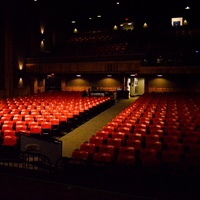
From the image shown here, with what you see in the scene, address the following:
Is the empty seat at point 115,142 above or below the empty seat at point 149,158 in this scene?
above

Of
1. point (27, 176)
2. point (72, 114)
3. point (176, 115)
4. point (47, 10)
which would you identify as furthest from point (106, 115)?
point (47, 10)

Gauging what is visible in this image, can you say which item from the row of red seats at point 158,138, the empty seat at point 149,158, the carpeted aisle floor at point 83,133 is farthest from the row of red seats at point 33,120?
the empty seat at point 149,158

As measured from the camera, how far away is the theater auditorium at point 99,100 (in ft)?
13.9

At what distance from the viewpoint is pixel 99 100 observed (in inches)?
684

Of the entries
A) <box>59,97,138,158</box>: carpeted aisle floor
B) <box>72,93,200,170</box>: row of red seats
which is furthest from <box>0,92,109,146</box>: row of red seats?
<box>72,93,200,170</box>: row of red seats

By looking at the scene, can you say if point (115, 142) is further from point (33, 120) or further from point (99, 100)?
point (99, 100)

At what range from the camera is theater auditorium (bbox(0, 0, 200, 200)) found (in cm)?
425

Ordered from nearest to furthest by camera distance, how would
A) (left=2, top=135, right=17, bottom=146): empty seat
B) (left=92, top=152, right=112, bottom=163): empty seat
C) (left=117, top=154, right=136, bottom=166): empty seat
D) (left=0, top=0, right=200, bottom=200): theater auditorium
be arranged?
(left=0, top=0, right=200, bottom=200): theater auditorium → (left=117, top=154, right=136, bottom=166): empty seat → (left=92, top=152, right=112, bottom=163): empty seat → (left=2, top=135, right=17, bottom=146): empty seat

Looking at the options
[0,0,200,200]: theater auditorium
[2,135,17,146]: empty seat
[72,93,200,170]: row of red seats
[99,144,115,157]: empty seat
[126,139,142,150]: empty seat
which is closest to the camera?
[0,0,200,200]: theater auditorium

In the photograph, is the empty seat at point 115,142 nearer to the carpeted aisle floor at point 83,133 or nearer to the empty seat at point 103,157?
the empty seat at point 103,157

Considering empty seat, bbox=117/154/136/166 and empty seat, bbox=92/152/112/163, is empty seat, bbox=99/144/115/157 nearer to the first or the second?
empty seat, bbox=92/152/112/163

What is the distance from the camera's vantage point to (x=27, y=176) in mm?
4004

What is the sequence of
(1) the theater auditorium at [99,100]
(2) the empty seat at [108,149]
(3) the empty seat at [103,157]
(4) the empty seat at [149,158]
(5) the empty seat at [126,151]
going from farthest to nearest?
(2) the empty seat at [108,149], (5) the empty seat at [126,151], (3) the empty seat at [103,157], (4) the empty seat at [149,158], (1) the theater auditorium at [99,100]

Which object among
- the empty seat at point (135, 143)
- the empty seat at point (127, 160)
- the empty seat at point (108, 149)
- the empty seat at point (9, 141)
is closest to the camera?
the empty seat at point (127, 160)
